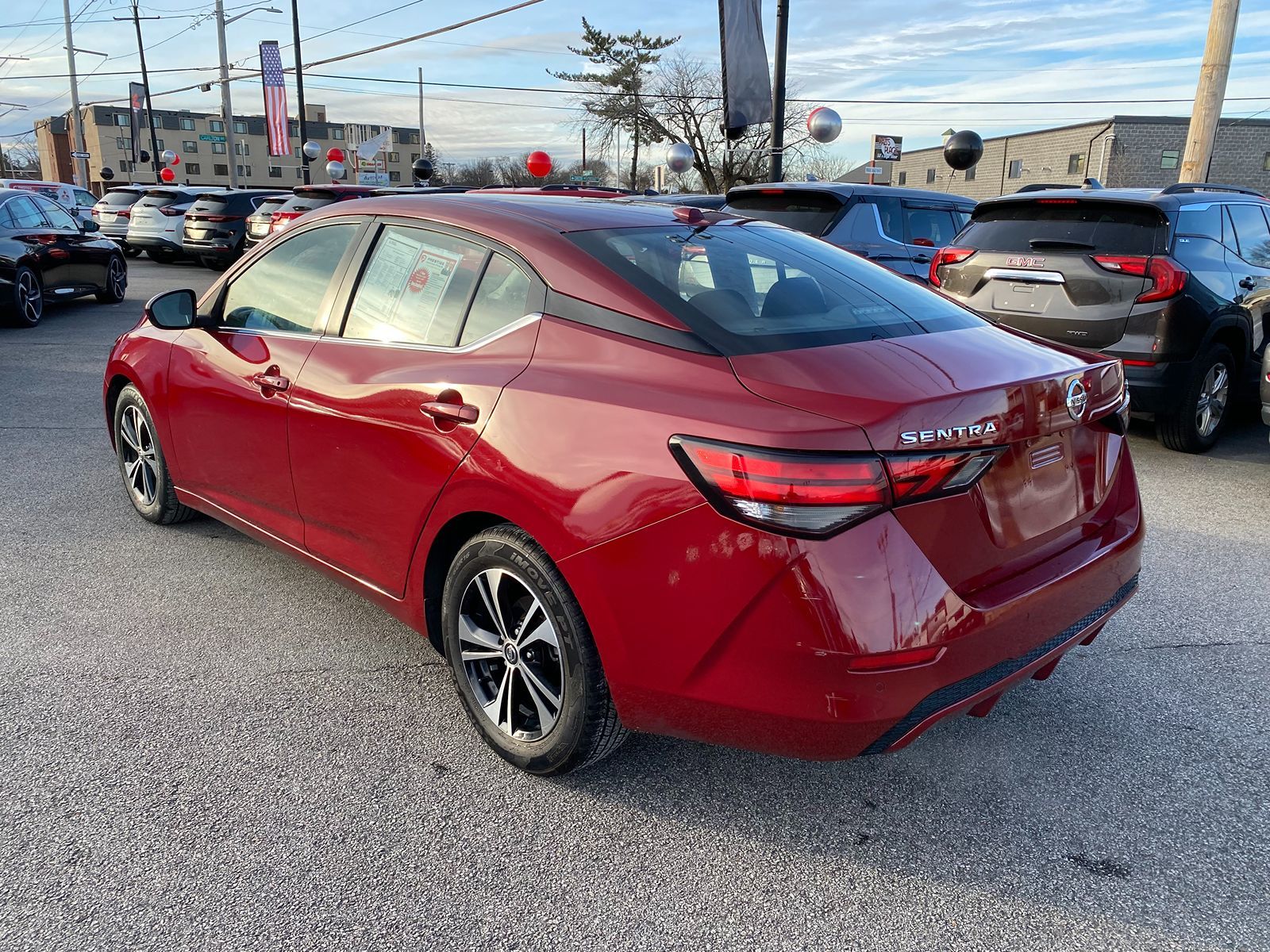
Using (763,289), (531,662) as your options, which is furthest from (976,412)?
(531,662)

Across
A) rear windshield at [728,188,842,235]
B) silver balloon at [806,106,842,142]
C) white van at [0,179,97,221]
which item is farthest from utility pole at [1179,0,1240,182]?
white van at [0,179,97,221]

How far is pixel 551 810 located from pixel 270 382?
1886mm

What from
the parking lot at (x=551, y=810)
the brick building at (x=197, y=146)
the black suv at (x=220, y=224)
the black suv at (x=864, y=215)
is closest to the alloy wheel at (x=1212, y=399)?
the parking lot at (x=551, y=810)

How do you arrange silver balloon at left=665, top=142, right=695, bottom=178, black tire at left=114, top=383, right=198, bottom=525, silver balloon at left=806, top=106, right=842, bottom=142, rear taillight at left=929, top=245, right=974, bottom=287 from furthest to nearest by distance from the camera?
silver balloon at left=665, top=142, right=695, bottom=178 < silver balloon at left=806, top=106, right=842, bottom=142 < rear taillight at left=929, top=245, right=974, bottom=287 < black tire at left=114, top=383, right=198, bottom=525

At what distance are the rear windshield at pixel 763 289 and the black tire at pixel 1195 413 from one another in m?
3.94

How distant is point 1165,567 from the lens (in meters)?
4.44

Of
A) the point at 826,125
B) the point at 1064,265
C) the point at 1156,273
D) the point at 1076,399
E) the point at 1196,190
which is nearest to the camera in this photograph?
the point at 1076,399

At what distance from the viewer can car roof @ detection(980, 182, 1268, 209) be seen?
20.3 ft

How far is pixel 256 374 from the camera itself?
11.8ft

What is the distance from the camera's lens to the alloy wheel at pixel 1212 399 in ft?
21.0

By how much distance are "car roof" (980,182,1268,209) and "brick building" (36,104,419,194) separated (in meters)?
98.8

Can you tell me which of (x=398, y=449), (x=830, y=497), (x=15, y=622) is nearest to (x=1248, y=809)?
(x=830, y=497)

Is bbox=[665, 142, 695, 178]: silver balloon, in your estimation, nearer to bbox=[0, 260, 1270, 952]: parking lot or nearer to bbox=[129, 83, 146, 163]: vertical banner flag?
bbox=[0, 260, 1270, 952]: parking lot

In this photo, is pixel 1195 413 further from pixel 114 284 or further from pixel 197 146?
pixel 197 146
